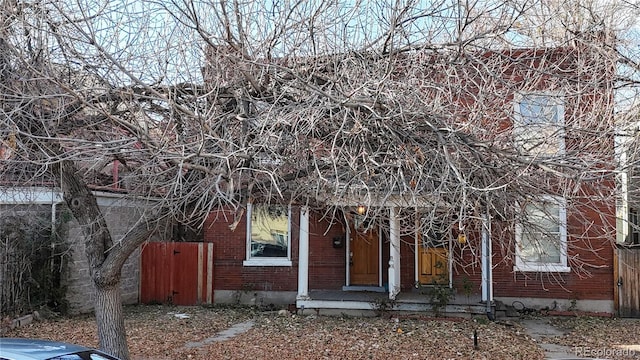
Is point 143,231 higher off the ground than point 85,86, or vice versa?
point 85,86

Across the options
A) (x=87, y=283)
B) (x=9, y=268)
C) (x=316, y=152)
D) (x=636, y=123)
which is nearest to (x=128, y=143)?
(x=316, y=152)

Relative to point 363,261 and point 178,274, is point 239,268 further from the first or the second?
point 363,261

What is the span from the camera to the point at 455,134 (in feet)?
17.9

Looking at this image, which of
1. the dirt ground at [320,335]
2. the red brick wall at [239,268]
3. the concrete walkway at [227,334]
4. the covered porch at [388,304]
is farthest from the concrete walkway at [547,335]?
the red brick wall at [239,268]

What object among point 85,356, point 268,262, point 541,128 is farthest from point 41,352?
point 268,262

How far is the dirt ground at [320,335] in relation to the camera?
9.58m

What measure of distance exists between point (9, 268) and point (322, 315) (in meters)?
6.65

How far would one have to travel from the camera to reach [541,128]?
21.6 ft

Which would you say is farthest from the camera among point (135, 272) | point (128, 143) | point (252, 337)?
point (135, 272)

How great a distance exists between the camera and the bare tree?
5504 mm

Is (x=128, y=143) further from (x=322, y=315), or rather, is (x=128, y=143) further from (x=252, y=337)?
(x=322, y=315)

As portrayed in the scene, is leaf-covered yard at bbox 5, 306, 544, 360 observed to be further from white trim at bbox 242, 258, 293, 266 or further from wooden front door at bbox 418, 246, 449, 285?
wooden front door at bbox 418, 246, 449, 285

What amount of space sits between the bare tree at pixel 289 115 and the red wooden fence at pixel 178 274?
7.78 meters


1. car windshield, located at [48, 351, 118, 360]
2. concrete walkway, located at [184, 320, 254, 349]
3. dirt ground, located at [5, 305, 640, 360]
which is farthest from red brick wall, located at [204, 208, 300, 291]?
car windshield, located at [48, 351, 118, 360]
